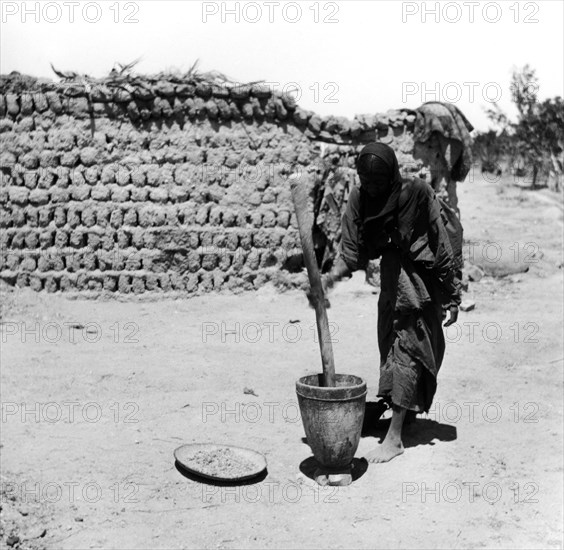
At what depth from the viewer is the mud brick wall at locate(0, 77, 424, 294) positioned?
8.30 meters

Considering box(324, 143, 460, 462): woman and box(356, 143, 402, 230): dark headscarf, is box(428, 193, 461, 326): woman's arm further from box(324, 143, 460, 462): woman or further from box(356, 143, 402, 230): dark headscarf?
box(356, 143, 402, 230): dark headscarf

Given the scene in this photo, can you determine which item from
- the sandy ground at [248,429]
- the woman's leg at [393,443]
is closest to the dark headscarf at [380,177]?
the woman's leg at [393,443]

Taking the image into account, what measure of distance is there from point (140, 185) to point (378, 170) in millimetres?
4742

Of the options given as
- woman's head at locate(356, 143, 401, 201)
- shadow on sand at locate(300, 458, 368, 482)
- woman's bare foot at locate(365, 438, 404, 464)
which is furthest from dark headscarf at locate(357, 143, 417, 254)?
shadow on sand at locate(300, 458, 368, 482)

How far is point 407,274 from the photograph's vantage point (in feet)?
14.4

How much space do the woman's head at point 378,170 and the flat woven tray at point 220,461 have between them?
5.45ft

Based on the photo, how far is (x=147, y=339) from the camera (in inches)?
286

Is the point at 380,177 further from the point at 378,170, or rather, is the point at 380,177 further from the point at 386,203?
the point at 386,203

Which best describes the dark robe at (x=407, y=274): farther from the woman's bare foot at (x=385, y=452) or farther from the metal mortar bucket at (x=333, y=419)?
the metal mortar bucket at (x=333, y=419)

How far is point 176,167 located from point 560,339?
4.34 metres

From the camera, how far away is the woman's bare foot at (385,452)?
14.6 ft

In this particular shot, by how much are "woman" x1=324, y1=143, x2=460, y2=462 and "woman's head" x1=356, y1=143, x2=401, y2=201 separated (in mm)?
13

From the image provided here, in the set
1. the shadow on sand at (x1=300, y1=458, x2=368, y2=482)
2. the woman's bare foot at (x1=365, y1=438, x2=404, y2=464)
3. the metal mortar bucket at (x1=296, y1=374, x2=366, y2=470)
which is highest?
the metal mortar bucket at (x1=296, y1=374, x2=366, y2=470)

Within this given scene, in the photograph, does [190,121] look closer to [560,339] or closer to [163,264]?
[163,264]
